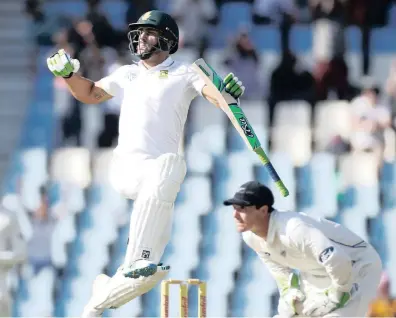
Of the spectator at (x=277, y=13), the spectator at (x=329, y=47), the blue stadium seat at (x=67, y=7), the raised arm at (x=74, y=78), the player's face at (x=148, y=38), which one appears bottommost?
the raised arm at (x=74, y=78)

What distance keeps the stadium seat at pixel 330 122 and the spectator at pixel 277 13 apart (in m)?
1.18

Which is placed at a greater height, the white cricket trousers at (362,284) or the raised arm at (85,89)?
the raised arm at (85,89)

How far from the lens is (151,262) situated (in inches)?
299

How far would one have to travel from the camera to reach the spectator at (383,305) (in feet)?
37.1

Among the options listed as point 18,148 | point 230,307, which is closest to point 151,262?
point 230,307

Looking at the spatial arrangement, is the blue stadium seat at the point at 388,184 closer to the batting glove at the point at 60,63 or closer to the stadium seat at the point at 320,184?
the stadium seat at the point at 320,184

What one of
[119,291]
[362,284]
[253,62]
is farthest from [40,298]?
[119,291]

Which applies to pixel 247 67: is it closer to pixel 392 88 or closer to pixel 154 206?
pixel 392 88

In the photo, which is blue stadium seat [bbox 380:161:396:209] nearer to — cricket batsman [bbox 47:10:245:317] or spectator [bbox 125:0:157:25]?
spectator [bbox 125:0:157:25]

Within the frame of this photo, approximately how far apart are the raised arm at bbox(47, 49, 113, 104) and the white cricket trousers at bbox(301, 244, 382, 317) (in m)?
1.47

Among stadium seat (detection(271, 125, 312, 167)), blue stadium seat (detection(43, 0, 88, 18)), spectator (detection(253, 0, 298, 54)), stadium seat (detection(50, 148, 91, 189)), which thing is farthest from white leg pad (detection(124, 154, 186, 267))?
blue stadium seat (detection(43, 0, 88, 18))

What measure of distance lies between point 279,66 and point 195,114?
853mm

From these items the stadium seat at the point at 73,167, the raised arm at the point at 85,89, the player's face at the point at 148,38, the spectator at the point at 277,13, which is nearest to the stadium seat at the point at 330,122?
the spectator at the point at 277,13

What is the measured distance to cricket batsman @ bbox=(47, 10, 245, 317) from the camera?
25.1ft
